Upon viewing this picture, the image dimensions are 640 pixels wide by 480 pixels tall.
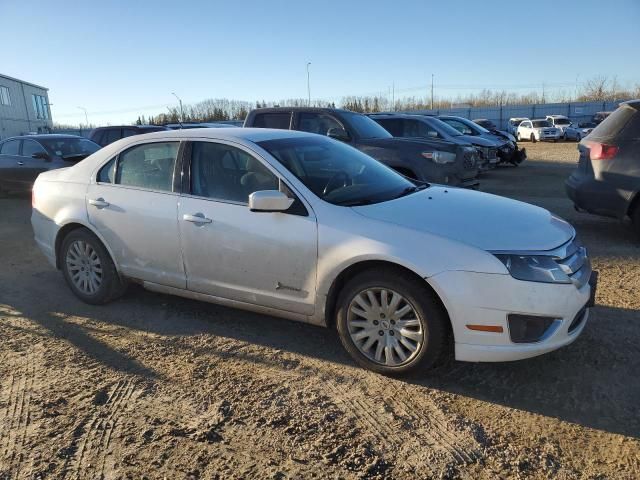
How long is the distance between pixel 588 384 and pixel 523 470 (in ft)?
3.40

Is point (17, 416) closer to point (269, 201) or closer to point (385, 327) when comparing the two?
point (269, 201)

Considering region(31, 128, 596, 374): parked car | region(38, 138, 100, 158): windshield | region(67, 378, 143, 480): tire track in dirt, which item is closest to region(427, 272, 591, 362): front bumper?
region(31, 128, 596, 374): parked car

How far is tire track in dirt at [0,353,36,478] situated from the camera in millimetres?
2721

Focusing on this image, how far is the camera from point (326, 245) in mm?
3467

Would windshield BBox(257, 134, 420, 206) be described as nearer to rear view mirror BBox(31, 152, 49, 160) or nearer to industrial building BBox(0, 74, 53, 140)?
rear view mirror BBox(31, 152, 49, 160)

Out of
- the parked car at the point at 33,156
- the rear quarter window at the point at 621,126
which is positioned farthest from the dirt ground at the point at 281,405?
the parked car at the point at 33,156

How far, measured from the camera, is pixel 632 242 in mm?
6523

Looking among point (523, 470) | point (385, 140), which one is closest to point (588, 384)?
point (523, 470)

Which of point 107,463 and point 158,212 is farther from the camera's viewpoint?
point 158,212

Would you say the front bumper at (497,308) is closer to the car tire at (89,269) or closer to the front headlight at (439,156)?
the car tire at (89,269)

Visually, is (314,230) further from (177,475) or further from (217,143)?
(177,475)

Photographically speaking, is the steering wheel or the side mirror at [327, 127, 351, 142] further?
the side mirror at [327, 127, 351, 142]

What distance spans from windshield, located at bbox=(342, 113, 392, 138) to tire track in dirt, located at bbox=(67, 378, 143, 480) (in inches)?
252

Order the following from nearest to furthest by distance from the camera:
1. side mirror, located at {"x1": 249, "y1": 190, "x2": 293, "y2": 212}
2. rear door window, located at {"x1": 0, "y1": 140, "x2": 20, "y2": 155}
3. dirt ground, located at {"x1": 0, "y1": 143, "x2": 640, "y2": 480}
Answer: dirt ground, located at {"x1": 0, "y1": 143, "x2": 640, "y2": 480} → side mirror, located at {"x1": 249, "y1": 190, "x2": 293, "y2": 212} → rear door window, located at {"x1": 0, "y1": 140, "x2": 20, "y2": 155}
